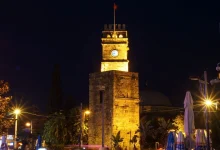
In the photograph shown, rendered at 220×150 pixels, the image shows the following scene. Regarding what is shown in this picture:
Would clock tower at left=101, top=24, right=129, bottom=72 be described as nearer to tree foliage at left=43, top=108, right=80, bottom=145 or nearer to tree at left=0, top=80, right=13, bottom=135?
tree foliage at left=43, top=108, right=80, bottom=145

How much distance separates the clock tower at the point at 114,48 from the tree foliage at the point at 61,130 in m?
7.76

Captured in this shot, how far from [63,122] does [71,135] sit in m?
1.84

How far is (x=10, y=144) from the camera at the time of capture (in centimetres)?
3569

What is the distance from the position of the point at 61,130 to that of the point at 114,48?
11.8 meters

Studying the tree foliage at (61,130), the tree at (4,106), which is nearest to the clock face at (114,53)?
the tree foliage at (61,130)

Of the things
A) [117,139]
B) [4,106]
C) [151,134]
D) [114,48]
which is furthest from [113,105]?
Result: [4,106]

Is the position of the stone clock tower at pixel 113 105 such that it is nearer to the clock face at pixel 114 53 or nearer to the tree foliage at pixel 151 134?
the tree foliage at pixel 151 134

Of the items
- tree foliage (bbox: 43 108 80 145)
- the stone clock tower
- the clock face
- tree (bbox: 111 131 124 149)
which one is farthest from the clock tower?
tree (bbox: 111 131 124 149)

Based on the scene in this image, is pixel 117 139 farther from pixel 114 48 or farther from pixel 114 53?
pixel 114 48

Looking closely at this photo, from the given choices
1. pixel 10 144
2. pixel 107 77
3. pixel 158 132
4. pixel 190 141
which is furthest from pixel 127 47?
pixel 190 141

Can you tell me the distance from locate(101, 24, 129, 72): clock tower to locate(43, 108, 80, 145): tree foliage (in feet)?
25.5

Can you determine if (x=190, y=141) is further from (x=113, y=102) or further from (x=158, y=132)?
(x=158, y=132)

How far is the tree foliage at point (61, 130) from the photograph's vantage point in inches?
1980

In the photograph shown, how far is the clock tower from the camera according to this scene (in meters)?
50.7
